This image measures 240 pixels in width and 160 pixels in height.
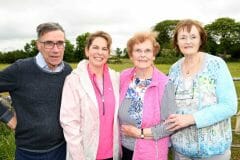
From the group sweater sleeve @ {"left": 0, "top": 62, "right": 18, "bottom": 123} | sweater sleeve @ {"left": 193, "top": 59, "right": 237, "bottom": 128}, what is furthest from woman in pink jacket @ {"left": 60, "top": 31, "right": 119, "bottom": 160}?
sweater sleeve @ {"left": 193, "top": 59, "right": 237, "bottom": 128}

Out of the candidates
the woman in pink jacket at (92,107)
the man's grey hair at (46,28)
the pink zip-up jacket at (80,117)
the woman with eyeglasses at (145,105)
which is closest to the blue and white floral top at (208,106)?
the woman with eyeglasses at (145,105)

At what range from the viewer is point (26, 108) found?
377cm

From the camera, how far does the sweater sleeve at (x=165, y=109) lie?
12.2 feet

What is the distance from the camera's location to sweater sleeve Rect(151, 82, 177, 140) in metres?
3.72

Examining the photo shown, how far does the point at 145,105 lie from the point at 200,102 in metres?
0.50

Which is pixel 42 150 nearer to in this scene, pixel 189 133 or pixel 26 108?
pixel 26 108

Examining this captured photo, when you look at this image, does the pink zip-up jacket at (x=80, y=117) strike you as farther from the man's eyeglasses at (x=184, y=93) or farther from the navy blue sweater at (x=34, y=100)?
the man's eyeglasses at (x=184, y=93)

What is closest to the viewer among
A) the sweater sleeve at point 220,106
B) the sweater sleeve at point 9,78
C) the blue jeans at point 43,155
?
the sweater sleeve at point 220,106

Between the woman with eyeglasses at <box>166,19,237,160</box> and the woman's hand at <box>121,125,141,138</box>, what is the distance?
0.97 feet

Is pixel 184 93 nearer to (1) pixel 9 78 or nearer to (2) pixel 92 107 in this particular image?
(2) pixel 92 107

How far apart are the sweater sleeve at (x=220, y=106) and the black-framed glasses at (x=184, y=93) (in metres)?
0.18

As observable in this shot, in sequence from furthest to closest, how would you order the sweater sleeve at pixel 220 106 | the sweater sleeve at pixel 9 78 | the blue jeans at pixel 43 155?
1. the blue jeans at pixel 43 155
2. the sweater sleeve at pixel 9 78
3. the sweater sleeve at pixel 220 106

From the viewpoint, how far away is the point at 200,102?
3.65 metres

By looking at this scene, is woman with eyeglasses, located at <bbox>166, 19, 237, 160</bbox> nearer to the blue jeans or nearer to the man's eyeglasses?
the man's eyeglasses
